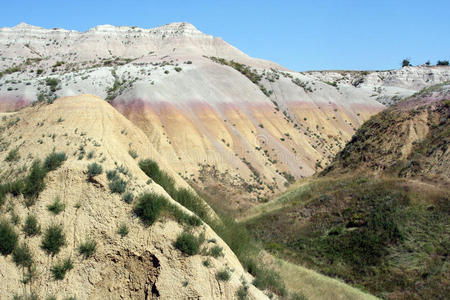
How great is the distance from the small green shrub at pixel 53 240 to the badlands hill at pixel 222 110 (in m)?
12.1

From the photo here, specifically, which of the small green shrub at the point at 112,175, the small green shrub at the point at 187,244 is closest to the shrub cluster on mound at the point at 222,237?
the small green shrub at the point at 187,244

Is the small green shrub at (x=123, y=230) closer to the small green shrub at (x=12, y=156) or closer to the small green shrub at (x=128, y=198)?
the small green shrub at (x=128, y=198)

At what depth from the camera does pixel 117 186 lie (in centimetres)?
1040

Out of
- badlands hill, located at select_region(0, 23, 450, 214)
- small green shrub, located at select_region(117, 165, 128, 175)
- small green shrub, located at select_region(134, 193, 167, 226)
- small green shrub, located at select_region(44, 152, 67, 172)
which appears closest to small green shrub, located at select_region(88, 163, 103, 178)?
small green shrub, located at select_region(117, 165, 128, 175)

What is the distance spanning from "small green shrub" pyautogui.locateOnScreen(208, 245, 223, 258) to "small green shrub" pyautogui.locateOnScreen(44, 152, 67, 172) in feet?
15.1

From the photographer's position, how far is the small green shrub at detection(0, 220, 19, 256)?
875 cm

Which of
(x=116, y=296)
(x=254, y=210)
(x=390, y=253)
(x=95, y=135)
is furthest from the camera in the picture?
(x=254, y=210)

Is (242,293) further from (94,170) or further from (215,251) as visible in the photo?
(94,170)

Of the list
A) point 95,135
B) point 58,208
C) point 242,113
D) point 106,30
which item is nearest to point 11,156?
point 95,135

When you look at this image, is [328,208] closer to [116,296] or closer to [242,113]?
[116,296]

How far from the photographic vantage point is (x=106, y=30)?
9862cm

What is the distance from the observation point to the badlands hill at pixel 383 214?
1700cm

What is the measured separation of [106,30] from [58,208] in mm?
96953

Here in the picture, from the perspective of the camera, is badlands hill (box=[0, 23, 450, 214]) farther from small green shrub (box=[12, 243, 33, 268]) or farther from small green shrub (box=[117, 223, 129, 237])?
small green shrub (box=[12, 243, 33, 268])
